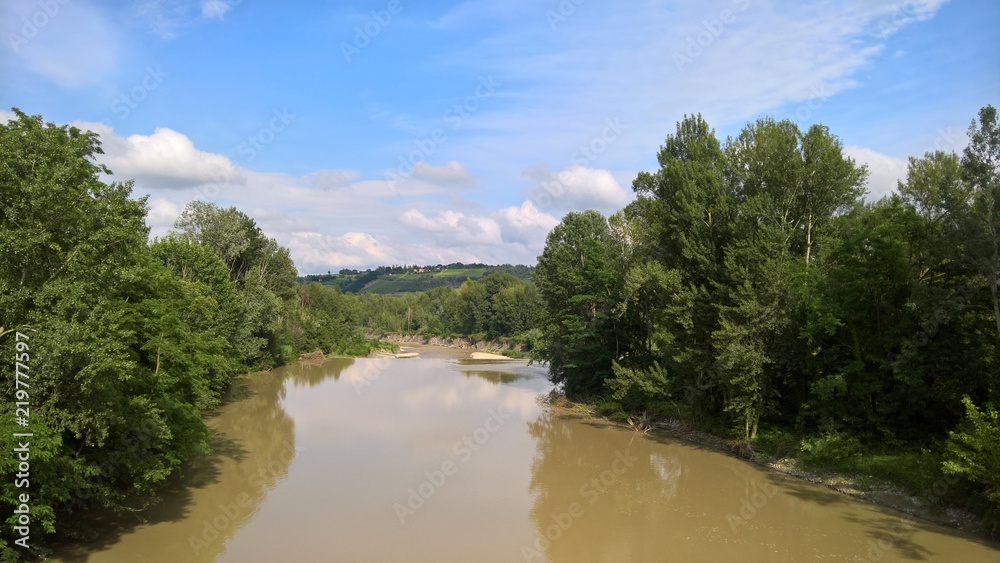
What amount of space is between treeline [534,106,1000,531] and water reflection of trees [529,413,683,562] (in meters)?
3.33

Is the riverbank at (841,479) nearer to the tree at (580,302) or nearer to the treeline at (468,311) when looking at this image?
the tree at (580,302)

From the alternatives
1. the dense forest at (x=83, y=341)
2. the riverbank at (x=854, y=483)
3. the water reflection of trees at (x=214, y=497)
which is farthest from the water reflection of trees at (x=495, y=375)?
the dense forest at (x=83, y=341)

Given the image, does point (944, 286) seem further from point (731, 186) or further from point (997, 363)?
point (731, 186)

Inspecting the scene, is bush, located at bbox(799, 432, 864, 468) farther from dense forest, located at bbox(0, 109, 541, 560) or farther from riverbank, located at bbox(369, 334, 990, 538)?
dense forest, located at bbox(0, 109, 541, 560)

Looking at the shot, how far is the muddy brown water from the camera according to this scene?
15.2 meters

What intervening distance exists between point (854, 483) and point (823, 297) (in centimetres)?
654

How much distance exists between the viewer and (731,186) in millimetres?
27547

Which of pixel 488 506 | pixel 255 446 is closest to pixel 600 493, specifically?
pixel 488 506

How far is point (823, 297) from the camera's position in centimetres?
2184

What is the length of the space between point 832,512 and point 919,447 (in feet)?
13.7

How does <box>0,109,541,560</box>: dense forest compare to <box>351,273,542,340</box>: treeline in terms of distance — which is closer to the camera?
<box>0,109,541,560</box>: dense forest

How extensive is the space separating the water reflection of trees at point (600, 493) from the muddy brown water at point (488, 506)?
7cm

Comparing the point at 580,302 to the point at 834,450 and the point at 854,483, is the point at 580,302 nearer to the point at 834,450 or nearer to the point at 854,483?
the point at 834,450

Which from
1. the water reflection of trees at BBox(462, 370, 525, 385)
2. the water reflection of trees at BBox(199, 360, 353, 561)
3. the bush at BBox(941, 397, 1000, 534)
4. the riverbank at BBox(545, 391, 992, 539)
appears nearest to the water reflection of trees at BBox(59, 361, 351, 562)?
the water reflection of trees at BBox(199, 360, 353, 561)
